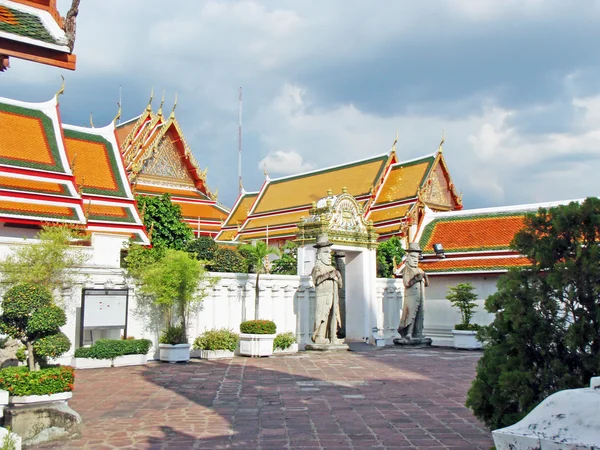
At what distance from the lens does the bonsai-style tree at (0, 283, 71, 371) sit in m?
6.69

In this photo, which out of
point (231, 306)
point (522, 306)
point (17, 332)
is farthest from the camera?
point (231, 306)

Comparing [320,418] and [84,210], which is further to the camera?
[84,210]

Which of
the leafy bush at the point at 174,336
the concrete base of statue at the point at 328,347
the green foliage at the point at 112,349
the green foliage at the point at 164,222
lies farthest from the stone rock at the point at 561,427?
the green foliage at the point at 164,222

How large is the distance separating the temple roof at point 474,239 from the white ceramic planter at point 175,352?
10.8 meters

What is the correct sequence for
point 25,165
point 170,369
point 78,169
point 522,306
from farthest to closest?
point 78,169, point 25,165, point 170,369, point 522,306

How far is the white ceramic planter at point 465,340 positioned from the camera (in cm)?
1822

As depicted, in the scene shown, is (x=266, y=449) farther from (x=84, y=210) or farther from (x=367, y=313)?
(x=84, y=210)

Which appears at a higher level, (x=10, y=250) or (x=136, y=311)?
(x=10, y=250)

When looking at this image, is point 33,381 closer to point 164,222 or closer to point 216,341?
point 216,341

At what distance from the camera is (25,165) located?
17734 mm

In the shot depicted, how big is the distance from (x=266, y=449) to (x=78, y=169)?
55.2 feet

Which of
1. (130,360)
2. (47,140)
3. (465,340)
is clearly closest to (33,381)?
(130,360)

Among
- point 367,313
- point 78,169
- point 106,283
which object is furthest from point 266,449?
point 78,169

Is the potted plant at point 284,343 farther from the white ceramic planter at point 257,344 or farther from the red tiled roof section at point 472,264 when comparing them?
the red tiled roof section at point 472,264
